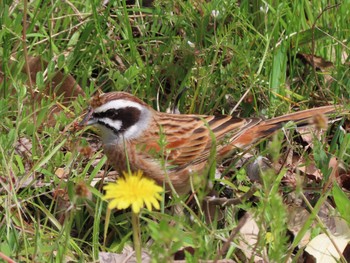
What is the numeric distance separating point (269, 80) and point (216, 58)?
40 centimetres

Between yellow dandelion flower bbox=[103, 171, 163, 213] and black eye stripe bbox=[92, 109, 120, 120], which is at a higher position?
yellow dandelion flower bbox=[103, 171, 163, 213]

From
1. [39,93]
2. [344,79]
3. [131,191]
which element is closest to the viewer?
[131,191]

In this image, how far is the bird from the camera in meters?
5.15

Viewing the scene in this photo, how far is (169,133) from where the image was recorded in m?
5.52

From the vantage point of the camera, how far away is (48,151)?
17.0 feet

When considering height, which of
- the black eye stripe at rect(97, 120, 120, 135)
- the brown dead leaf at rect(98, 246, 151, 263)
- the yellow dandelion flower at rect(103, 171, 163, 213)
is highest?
the yellow dandelion flower at rect(103, 171, 163, 213)

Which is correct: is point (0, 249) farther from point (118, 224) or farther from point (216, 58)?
point (216, 58)

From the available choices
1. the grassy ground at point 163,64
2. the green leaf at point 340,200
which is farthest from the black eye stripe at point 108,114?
the green leaf at point 340,200

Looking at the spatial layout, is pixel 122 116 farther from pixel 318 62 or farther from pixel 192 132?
pixel 318 62

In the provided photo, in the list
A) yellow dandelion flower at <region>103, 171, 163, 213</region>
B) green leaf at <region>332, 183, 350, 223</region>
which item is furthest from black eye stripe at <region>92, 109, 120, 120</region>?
yellow dandelion flower at <region>103, 171, 163, 213</region>

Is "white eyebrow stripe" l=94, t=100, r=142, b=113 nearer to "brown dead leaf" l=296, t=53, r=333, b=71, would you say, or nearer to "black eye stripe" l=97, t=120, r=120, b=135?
"black eye stripe" l=97, t=120, r=120, b=135

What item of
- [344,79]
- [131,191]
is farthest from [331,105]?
[131,191]

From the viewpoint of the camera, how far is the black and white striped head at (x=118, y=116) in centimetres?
511

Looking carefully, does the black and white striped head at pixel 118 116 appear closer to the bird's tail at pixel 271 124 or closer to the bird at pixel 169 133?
the bird at pixel 169 133
